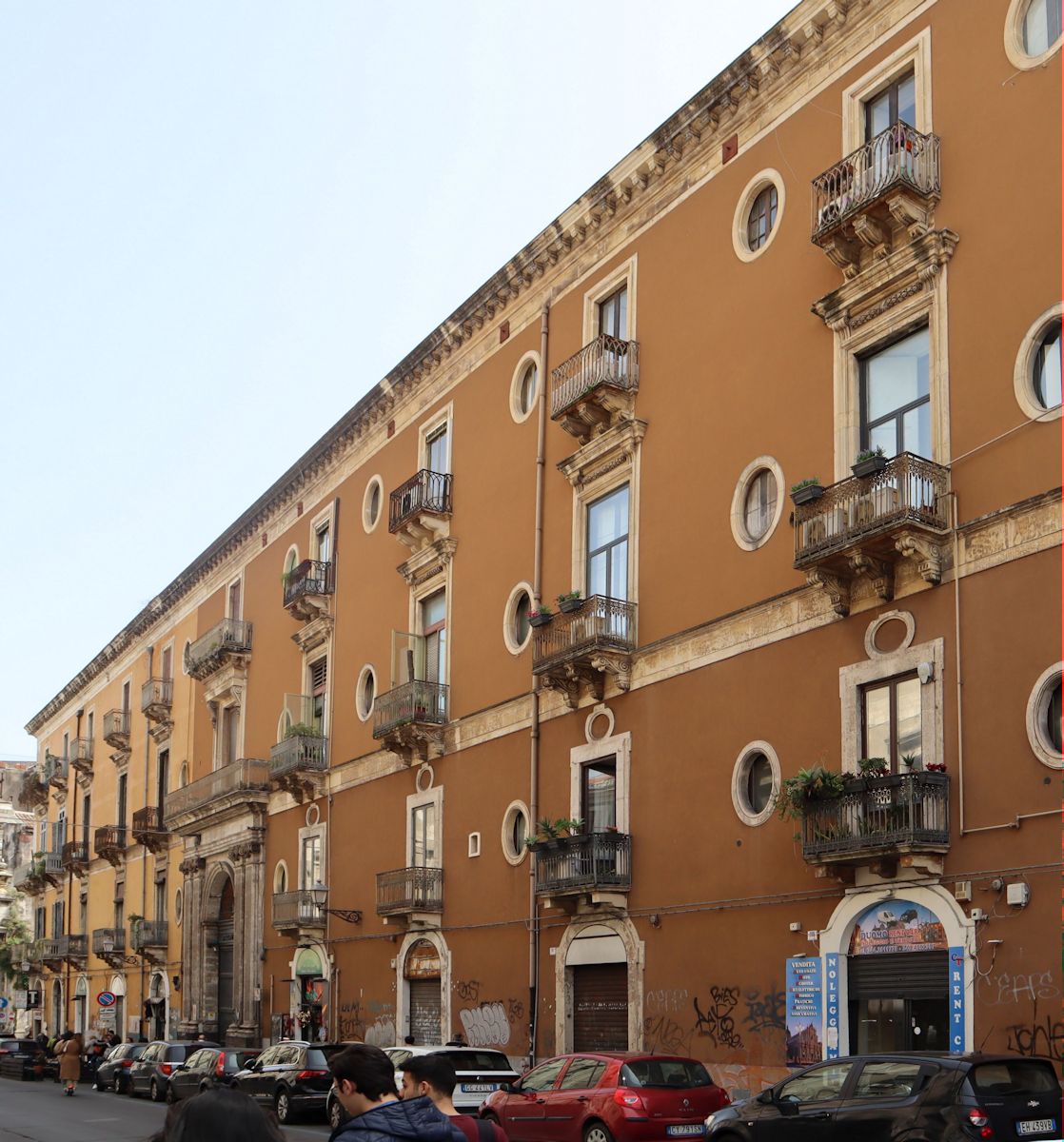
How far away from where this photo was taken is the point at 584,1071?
713 inches

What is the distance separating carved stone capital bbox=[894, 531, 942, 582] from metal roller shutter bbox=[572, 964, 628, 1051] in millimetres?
8766

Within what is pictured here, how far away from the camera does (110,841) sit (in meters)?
55.1

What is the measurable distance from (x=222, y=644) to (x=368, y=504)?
989cm

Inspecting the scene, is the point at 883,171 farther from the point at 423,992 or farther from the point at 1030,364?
the point at 423,992

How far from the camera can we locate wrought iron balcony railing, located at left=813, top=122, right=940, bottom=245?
19422 millimetres

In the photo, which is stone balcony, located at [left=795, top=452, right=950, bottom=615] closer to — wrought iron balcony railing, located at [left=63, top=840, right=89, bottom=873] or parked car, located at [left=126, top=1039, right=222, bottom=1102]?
parked car, located at [left=126, top=1039, right=222, bottom=1102]

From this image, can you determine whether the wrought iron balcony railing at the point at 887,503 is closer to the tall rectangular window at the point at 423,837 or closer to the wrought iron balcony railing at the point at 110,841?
the tall rectangular window at the point at 423,837

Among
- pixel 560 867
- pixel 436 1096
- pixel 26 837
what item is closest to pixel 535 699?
pixel 560 867

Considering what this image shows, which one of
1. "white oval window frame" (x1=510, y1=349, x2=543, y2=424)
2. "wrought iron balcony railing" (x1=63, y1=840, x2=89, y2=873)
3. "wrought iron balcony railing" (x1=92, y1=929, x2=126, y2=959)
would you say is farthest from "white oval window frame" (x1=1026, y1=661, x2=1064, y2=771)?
"wrought iron balcony railing" (x1=63, y1=840, x2=89, y2=873)

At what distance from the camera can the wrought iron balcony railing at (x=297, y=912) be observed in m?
35.5

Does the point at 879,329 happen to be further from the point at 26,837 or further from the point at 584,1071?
the point at 26,837

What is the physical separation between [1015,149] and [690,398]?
22.4 ft

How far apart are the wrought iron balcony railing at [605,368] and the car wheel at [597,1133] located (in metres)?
12.2

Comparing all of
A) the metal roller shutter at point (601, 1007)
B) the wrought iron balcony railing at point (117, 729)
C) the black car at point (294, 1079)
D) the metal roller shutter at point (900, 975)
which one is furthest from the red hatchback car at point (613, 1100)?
the wrought iron balcony railing at point (117, 729)
